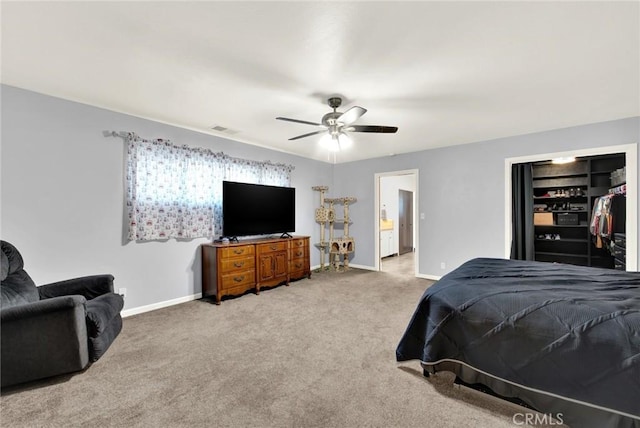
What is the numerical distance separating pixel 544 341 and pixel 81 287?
365cm

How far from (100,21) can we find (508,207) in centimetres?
529

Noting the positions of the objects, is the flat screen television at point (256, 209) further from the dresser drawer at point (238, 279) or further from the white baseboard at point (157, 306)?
the white baseboard at point (157, 306)

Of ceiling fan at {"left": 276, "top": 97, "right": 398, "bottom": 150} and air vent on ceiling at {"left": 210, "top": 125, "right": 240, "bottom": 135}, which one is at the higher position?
air vent on ceiling at {"left": 210, "top": 125, "right": 240, "bottom": 135}

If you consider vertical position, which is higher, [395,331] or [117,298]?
[117,298]

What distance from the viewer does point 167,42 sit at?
2029 millimetres

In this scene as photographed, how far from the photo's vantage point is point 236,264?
13.4 ft

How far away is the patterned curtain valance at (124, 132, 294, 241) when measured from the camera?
3.45 m

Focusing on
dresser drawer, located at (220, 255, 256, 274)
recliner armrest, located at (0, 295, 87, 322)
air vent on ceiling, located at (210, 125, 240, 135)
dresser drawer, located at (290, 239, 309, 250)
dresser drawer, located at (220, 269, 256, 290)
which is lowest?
dresser drawer, located at (220, 269, 256, 290)

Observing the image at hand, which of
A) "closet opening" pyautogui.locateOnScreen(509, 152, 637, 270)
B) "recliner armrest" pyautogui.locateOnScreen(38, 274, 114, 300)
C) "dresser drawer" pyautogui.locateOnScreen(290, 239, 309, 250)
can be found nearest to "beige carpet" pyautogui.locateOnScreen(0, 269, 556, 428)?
"recliner armrest" pyautogui.locateOnScreen(38, 274, 114, 300)

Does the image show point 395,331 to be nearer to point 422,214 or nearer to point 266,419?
point 266,419

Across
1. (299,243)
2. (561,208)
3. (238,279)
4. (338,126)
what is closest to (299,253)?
(299,243)

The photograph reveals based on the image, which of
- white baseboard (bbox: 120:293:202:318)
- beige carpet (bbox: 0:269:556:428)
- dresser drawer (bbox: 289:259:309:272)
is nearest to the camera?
beige carpet (bbox: 0:269:556:428)

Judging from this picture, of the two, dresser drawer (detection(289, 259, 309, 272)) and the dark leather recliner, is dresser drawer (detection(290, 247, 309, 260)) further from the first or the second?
the dark leather recliner

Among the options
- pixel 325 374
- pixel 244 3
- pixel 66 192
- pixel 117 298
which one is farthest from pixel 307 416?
pixel 66 192
